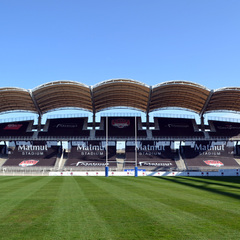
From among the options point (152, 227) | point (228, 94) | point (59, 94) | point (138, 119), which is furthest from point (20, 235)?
point (138, 119)

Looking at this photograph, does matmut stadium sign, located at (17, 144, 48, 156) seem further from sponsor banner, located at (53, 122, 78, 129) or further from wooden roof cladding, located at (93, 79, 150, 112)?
wooden roof cladding, located at (93, 79, 150, 112)

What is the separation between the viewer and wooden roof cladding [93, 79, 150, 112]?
4859 centimetres

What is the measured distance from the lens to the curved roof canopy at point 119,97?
4934 centimetres

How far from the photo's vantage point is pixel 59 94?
52.8m

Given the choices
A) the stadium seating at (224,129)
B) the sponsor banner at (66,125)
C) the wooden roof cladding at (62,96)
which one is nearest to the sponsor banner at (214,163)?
the stadium seating at (224,129)

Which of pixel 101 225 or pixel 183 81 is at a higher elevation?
pixel 183 81

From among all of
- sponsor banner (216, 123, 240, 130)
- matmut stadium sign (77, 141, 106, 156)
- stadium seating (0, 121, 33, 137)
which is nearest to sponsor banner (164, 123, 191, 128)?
sponsor banner (216, 123, 240, 130)

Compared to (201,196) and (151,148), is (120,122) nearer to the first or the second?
(151,148)

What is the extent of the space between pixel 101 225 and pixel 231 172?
34754 mm

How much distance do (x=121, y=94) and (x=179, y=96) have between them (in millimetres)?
12565

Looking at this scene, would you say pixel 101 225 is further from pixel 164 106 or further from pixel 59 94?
pixel 164 106

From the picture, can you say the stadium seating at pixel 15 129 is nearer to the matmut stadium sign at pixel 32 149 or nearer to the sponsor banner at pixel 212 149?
the matmut stadium sign at pixel 32 149

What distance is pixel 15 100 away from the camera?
55.5 meters

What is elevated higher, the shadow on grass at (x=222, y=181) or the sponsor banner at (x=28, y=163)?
the sponsor banner at (x=28, y=163)
